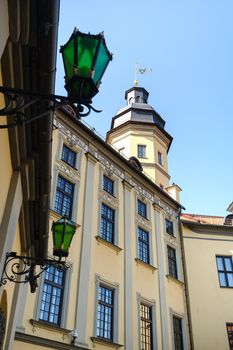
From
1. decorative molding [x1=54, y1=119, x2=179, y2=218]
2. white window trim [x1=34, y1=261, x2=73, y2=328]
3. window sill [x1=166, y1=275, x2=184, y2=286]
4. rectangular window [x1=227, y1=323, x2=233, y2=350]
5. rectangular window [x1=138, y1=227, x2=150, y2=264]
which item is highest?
decorative molding [x1=54, y1=119, x2=179, y2=218]

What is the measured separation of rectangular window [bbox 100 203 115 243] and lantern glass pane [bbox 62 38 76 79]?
12.6m

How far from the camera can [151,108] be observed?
31.5 metres

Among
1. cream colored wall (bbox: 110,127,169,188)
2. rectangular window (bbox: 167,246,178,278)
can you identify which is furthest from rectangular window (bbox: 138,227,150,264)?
cream colored wall (bbox: 110,127,169,188)

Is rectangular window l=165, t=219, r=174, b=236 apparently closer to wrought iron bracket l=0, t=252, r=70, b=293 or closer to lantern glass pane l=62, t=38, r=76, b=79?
wrought iron bracket l=0, t=252, r=70, b=293

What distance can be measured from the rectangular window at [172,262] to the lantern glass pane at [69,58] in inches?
653

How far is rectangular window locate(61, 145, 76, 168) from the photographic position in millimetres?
15773

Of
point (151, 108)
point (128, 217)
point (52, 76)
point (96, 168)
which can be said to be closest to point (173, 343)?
point (128, 217)

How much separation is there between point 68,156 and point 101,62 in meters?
12.7

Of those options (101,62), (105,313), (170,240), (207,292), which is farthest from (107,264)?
(101,62)

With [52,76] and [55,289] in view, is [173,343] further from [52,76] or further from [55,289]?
[52,76]

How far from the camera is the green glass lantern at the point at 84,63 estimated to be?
3.35m

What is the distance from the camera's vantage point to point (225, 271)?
826 inches

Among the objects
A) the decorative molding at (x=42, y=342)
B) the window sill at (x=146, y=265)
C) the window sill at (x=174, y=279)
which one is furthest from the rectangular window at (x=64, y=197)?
the window sill at (x=174, y=279)

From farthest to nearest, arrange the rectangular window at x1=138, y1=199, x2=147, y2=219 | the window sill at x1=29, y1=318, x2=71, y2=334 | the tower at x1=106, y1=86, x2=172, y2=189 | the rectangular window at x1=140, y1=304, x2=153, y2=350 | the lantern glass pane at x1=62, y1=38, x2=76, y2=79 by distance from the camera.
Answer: the tower at x1=106, y1=86, x2=172, y2=189, the rectangular window at x1=138, y1=199, x2=147, y2=219, the rectangular window at x1=140, y1=304, x2=153, y2=350, the window sill at x1=29, y1=318, x2=71, y2=334, the lantern glass pane at x1=62, y1=38, x2=76, y2=79
